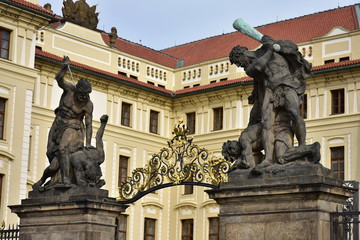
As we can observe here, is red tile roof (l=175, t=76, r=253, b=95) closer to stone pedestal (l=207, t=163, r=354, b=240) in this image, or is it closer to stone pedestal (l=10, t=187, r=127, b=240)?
stone pedestal (l=10, t=187, r=127, b=240)

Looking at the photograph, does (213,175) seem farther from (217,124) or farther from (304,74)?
(217,124)

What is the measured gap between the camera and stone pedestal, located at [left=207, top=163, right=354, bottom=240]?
1149 centimetres

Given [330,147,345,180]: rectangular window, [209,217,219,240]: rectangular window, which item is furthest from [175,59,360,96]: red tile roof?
[209,217,219,240]: rectangular window

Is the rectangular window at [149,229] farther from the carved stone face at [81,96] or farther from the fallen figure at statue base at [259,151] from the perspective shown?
the fallen figure at statue base at [259,151]

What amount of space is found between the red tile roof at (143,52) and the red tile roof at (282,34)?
92 centimetres

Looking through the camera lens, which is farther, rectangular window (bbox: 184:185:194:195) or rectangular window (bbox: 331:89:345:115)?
rectangular window (bbox: 184:185:194:195)

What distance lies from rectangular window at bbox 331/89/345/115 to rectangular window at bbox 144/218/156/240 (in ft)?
34.5

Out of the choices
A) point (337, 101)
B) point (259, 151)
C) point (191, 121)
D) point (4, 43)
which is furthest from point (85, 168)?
point (191, 121)

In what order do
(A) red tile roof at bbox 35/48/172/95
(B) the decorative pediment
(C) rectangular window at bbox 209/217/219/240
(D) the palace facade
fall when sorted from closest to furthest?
1. (D) the palace facade
2. (A) red tile roof at bbox 35/48/172/95
3. (B) the decorative pediment
4. (C) rectangular window at bbox 209/217/219/240

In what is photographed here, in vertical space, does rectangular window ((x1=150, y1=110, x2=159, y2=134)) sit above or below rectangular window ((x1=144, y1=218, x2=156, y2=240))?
above

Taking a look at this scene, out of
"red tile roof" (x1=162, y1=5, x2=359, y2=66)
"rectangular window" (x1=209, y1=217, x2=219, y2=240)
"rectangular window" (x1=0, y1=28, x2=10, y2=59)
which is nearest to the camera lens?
"rectangular window" (x1=0, y1=28, x2=10, y2=59)

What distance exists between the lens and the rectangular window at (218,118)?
41719 millimetres

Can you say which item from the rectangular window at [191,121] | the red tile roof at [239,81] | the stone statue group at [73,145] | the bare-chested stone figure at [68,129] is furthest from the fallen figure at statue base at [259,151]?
the rectangular window at [191,121]

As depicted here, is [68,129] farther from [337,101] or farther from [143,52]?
[143,52]
